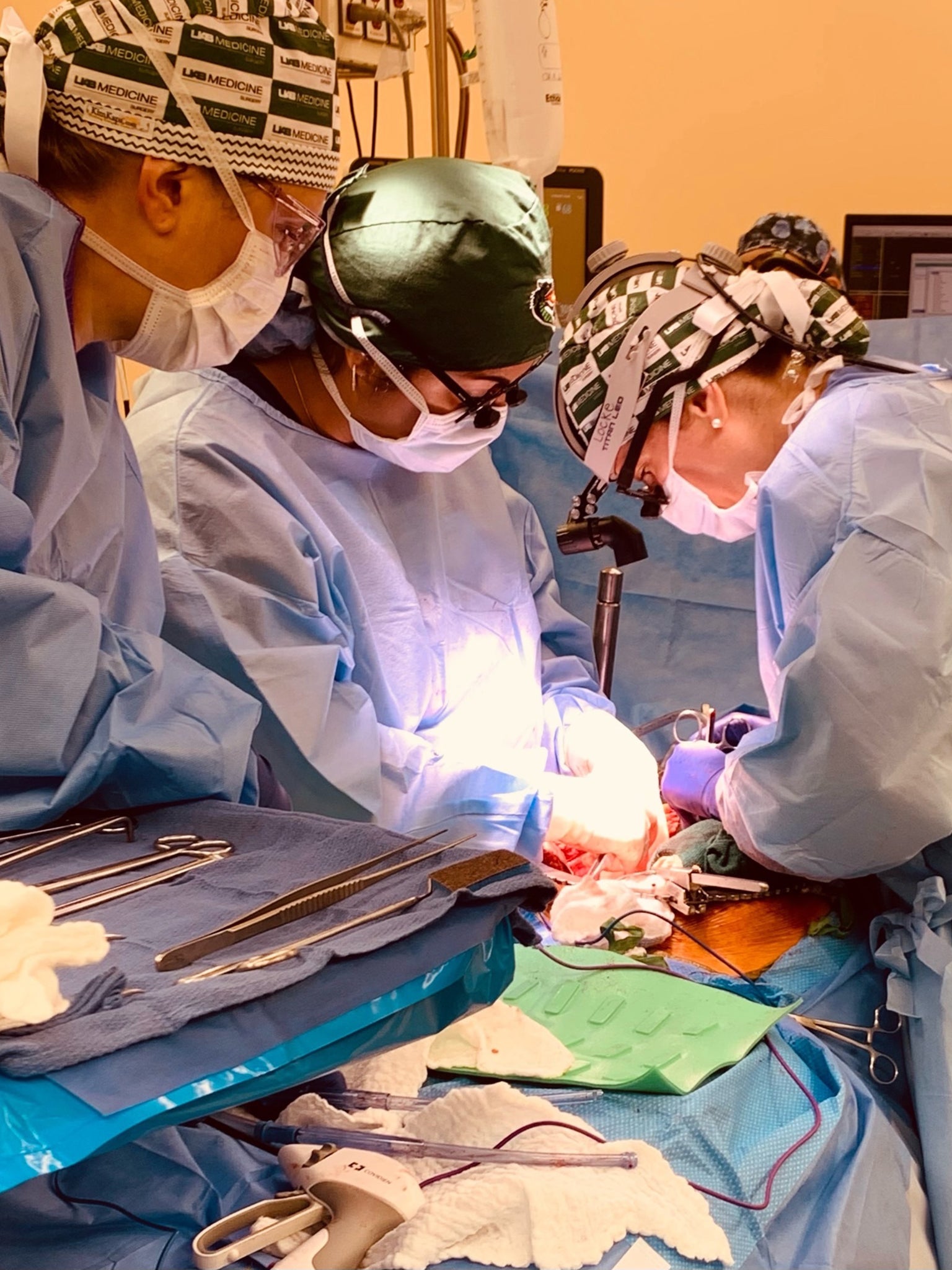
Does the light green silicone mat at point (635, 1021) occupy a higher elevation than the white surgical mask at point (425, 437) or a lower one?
lower

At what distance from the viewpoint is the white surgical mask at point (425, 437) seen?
2254 millimetres

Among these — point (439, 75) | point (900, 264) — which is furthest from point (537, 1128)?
point (900, 264)

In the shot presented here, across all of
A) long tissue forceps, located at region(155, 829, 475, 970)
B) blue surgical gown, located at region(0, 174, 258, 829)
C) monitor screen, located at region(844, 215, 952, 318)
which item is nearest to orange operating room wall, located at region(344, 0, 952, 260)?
monitor screen, located at region(844, 215, 952, 318)

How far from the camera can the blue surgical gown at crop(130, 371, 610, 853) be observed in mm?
2006

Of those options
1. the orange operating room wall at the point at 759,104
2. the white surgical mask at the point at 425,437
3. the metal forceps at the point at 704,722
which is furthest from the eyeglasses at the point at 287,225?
the orange operating room wall at the point at 759,104

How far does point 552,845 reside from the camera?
7.71 ft

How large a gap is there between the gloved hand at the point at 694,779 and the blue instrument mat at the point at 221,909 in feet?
3.95

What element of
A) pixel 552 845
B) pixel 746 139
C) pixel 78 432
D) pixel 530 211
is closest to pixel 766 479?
pixel 530 211

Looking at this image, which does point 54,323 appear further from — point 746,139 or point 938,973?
point 746,139

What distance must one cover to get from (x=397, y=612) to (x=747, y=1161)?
126cm

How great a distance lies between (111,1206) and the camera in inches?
39.0

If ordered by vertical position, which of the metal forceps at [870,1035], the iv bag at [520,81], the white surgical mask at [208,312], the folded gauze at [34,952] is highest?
the iv bag at [520,81]

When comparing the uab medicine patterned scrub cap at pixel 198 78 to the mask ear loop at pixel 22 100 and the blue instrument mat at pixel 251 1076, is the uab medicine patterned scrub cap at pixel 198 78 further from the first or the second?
the blue instrument mat at pixel 251 1076

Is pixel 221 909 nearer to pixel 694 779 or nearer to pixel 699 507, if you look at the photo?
pixel 694 779
